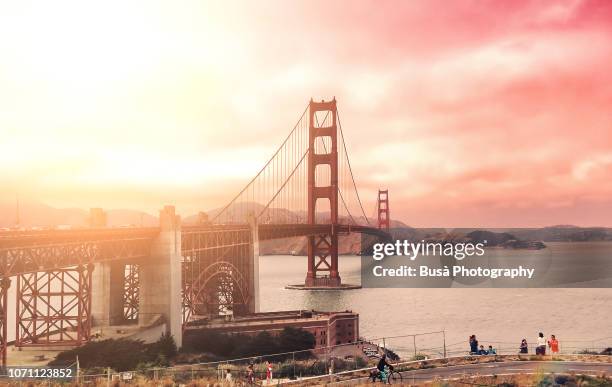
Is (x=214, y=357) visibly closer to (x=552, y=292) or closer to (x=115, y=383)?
(x=115, y=383)

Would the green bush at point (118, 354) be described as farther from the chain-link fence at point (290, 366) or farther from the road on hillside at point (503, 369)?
the road on hillside at point (503, 369)

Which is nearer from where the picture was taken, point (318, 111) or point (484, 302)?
point (484, 302)

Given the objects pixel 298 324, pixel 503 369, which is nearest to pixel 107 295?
pixel 298 324

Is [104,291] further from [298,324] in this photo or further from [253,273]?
[253,273]

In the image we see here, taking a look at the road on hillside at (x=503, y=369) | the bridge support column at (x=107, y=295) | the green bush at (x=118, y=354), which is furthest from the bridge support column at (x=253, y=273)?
the road on hillside at (x=503, y=369)

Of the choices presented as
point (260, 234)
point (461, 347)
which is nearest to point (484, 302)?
point (260, 234)

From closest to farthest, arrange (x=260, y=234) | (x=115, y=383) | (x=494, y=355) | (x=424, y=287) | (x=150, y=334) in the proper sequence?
(x=115, y=383) → (x=494, y=355) → (x=150, y=334) → (x=260, y=234) → (x=424, y=287)
